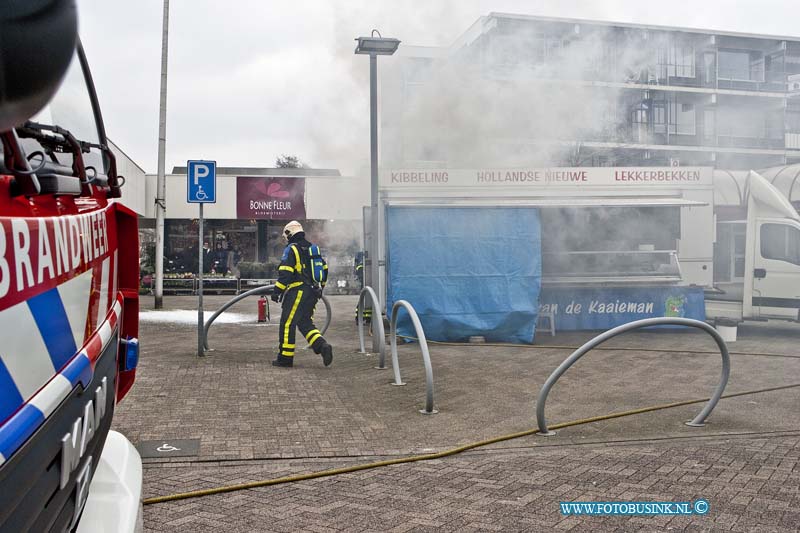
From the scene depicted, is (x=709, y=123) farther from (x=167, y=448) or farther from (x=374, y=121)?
(x=167, y=448)

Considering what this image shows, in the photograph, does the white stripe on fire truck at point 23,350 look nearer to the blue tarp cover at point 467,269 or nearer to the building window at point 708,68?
the blue tarp cover at point 467,269

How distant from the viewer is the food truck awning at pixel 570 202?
11.1 m

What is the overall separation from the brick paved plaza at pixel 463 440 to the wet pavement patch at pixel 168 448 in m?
0.09

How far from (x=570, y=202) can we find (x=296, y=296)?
488 cm

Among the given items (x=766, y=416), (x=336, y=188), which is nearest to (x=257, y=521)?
(x=766, y=416)

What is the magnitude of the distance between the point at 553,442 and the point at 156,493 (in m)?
2.76

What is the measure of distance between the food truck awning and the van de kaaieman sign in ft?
50.9

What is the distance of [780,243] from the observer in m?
12.2

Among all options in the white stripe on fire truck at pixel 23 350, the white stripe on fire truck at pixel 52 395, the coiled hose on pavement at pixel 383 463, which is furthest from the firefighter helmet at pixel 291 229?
the white stripe on fire truck at pixel 23 350

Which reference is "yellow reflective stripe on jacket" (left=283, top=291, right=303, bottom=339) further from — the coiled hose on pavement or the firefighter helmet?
the coiled hose on pavement

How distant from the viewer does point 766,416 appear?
6172 mm

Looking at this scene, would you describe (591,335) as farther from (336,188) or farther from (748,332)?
(336,188)

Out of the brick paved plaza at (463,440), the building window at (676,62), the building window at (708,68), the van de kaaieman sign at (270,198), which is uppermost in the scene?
the building window at (708,68)

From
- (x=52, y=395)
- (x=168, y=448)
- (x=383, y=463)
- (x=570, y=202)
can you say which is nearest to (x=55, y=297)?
(x=52, y=395)
